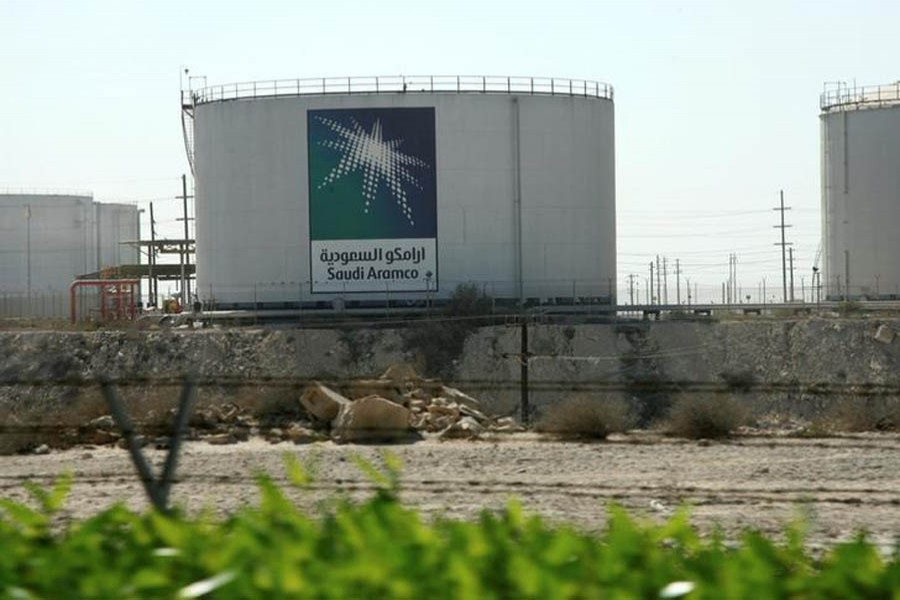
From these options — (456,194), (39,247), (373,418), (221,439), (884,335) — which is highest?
(456,194)

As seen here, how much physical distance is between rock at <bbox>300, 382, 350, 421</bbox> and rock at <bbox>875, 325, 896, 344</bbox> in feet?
74.6

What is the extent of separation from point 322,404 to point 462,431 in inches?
130

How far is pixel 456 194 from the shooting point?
48094 millimetres

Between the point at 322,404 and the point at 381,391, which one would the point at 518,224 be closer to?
the point at 381,391

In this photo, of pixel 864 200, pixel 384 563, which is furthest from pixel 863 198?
pixel 384 563

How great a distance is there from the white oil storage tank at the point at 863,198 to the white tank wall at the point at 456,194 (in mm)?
10106

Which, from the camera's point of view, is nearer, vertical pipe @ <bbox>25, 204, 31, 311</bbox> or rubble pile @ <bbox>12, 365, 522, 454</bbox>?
rubble pile @ <bbox>12, 365, 522, 454</bbox>

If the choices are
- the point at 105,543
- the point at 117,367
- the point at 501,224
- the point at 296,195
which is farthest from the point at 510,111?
the point at 105,543

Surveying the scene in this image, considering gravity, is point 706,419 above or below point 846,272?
below

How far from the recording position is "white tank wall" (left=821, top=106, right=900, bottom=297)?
55.0 m

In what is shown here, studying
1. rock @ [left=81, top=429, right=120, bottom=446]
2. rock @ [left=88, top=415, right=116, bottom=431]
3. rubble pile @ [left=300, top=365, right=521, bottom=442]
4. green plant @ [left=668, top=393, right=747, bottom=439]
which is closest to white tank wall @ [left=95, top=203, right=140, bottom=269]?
rubble pile @ [left=300, top=365, right=521, bottom=442]

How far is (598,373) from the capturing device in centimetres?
4281

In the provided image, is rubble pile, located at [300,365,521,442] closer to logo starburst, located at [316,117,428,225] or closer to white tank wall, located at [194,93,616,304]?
logo starburst, located at [316,117,428,225]

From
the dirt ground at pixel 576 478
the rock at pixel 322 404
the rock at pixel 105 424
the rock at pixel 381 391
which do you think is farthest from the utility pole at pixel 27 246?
the dirt ground at pixel 576 478
